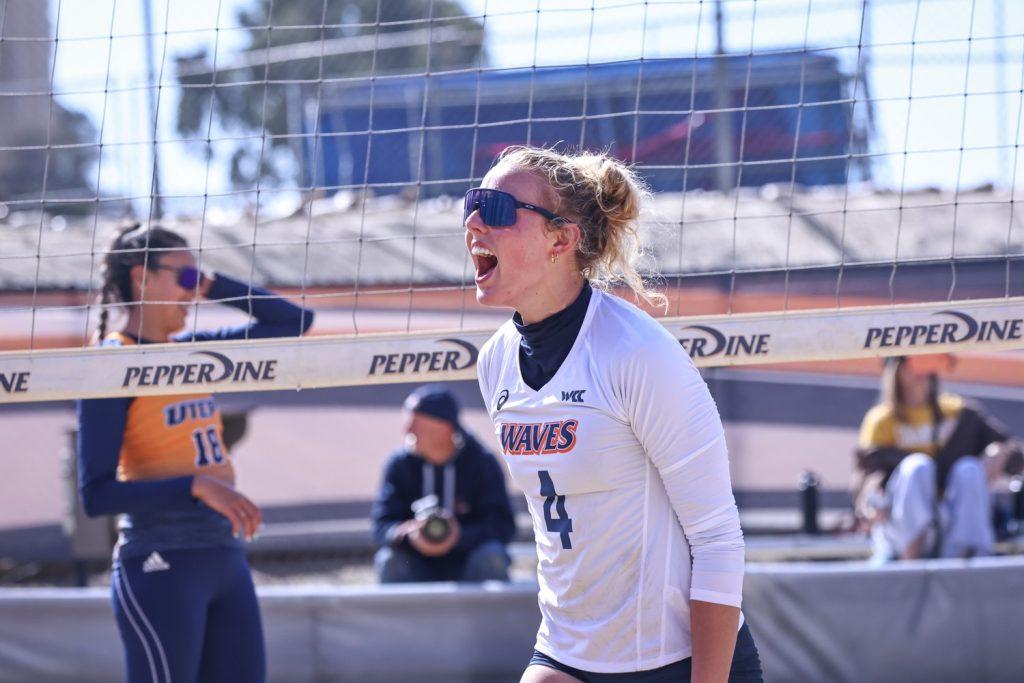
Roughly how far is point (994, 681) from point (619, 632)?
373 cm

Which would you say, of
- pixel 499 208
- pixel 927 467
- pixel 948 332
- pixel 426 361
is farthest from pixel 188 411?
pixel 927 467

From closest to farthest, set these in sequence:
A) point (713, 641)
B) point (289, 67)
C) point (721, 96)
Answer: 1. point (713, 641)
2. point (721, 96)
3. point (289, 67)

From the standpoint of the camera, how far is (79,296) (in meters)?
7.38

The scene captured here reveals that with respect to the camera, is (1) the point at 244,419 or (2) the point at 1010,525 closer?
(2) the point at 1010,525

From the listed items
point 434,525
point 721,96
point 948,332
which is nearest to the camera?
point 948,332

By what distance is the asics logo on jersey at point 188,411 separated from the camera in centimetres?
327

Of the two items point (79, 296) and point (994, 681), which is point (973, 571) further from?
point (79, 296)

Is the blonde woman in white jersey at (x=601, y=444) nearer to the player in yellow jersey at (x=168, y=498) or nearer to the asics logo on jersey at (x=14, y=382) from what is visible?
the player in yellow jersey at (x=168, y=498)

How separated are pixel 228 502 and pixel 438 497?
9.31 feet

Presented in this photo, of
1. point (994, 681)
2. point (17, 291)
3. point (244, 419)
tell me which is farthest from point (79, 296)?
point (994, 681)

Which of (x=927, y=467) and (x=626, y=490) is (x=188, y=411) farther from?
(x=927, y=467)

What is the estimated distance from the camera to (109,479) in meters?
3.05

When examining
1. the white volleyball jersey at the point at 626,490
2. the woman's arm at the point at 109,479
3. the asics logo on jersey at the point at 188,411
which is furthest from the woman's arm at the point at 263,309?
the white volleyball jersey at the point at 626,490

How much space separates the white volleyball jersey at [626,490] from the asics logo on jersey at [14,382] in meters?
1.53
